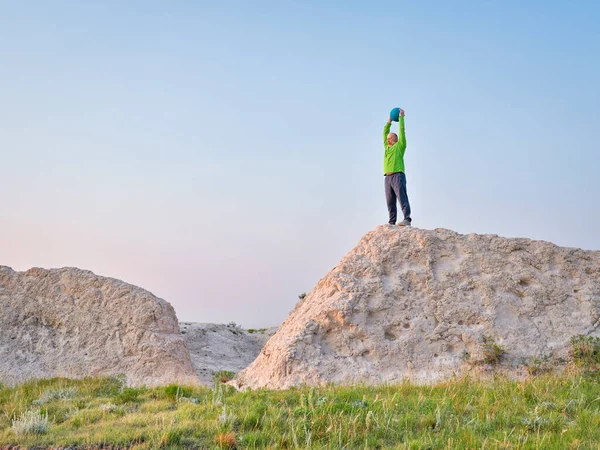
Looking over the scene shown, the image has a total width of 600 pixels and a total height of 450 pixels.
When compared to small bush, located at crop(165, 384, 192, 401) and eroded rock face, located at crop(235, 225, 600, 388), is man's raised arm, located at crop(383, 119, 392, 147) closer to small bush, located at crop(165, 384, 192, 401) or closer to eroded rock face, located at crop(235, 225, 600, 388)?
eroded rock face, located at crop(235, 225, 600, 388)

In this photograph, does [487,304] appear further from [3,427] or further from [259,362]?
[3,427]

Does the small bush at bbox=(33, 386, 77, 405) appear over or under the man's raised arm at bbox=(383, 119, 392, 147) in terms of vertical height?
A: under

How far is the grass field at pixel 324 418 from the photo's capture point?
566 cm

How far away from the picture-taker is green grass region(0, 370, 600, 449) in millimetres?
5656

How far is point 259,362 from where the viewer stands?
1085 centimetres

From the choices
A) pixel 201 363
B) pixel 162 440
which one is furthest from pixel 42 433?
pixel 201 363

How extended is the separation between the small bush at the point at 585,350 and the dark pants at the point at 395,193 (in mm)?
4478

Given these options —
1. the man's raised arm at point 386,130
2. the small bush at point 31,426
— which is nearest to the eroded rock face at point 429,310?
the man's raised arm at point 386,130

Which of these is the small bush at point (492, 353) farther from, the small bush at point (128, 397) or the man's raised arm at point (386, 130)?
the small bush at point (128, 397)

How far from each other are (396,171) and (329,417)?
25.3 ft

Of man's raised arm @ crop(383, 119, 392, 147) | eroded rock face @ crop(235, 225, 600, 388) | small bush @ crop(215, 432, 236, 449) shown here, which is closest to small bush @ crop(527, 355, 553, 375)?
eroded rock face @ crop(235, 225, 600, 388)

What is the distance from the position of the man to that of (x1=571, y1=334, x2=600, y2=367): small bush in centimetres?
436

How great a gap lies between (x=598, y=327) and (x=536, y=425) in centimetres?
547

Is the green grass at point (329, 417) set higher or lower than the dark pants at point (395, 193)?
lower
